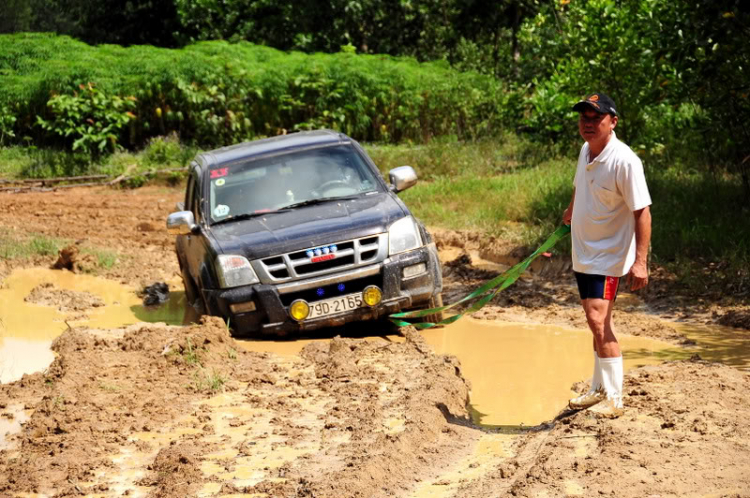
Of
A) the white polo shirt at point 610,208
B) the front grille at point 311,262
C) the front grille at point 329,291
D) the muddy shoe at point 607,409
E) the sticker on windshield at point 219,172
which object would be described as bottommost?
the front grille at point 329,291

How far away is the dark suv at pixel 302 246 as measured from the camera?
8391 mm

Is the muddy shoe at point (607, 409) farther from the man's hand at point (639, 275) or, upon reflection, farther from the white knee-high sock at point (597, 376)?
the man's hand at point (639, 275)

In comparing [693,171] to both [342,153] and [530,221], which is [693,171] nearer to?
[530,221]

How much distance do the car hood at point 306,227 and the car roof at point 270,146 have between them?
0.80 metres

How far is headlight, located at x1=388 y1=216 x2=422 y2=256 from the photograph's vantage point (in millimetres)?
8617

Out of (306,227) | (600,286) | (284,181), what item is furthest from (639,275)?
(284,181)

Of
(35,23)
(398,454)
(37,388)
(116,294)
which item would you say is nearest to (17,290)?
(116,294)

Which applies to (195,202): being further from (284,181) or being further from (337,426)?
(337,426)

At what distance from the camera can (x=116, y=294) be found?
1164 centimetres

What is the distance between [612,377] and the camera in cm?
587

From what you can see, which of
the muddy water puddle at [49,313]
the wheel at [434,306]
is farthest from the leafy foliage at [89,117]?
the wheel at [434,306]

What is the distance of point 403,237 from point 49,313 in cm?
403

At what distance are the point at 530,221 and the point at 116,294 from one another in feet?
16.9

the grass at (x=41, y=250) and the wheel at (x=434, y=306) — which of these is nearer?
the wheel at (x=434, y=306)
